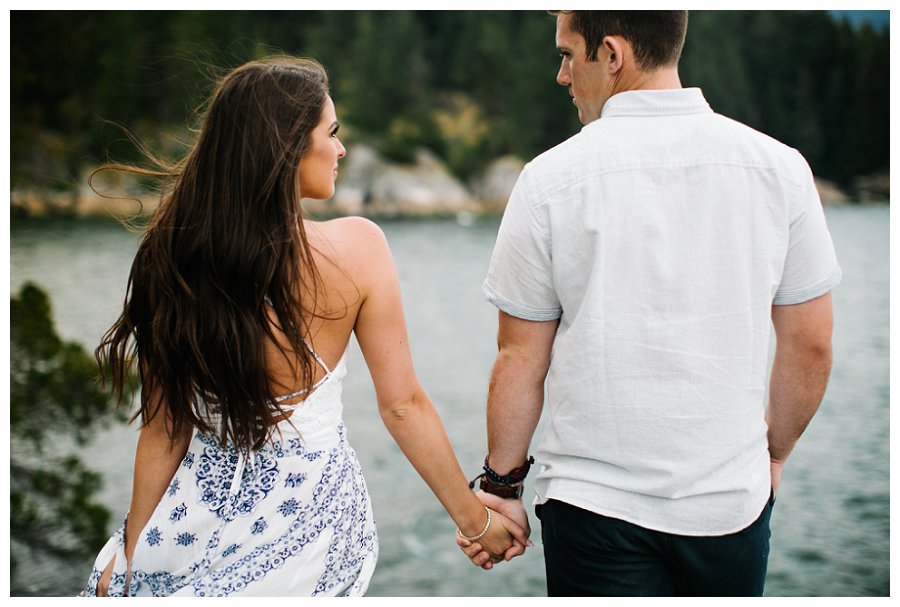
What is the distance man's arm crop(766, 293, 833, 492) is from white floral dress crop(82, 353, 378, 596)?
93 centimetres

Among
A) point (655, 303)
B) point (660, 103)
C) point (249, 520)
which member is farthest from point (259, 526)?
point (660, 103)

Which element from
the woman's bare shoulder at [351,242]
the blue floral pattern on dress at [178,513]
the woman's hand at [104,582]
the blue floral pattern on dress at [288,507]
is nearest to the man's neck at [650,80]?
the woman's bare shoulder at [351,242]

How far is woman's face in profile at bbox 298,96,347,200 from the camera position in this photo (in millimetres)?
1659

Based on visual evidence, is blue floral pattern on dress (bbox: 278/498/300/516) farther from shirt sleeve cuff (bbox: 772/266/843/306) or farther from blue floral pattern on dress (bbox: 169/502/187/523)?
shirt sleeve cuff (bbox: 772/266/843/306)

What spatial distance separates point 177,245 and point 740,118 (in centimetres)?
3647

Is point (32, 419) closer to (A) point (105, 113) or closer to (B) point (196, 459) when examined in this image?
(B) point (196, 459)

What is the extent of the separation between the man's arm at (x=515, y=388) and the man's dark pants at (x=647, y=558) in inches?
8.7

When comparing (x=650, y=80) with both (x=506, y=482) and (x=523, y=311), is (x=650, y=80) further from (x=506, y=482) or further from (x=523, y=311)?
(x=506, y=482)

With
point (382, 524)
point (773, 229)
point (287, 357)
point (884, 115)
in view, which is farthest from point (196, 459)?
point (884, 115)

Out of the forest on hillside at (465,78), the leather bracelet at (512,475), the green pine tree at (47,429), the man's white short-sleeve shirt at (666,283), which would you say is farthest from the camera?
the forest on hillside at (465,78)

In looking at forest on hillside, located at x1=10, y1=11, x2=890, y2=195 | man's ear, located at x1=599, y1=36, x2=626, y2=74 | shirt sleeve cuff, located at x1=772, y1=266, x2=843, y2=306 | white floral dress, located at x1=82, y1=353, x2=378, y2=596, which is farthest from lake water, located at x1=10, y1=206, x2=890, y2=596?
forest on hillside, located at x1=10, y1=11, x2=890, y2=195

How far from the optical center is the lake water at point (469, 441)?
34.6 feet

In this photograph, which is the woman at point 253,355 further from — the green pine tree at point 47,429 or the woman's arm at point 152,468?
the green pine tree at point 47,429

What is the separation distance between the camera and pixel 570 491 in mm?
1687
